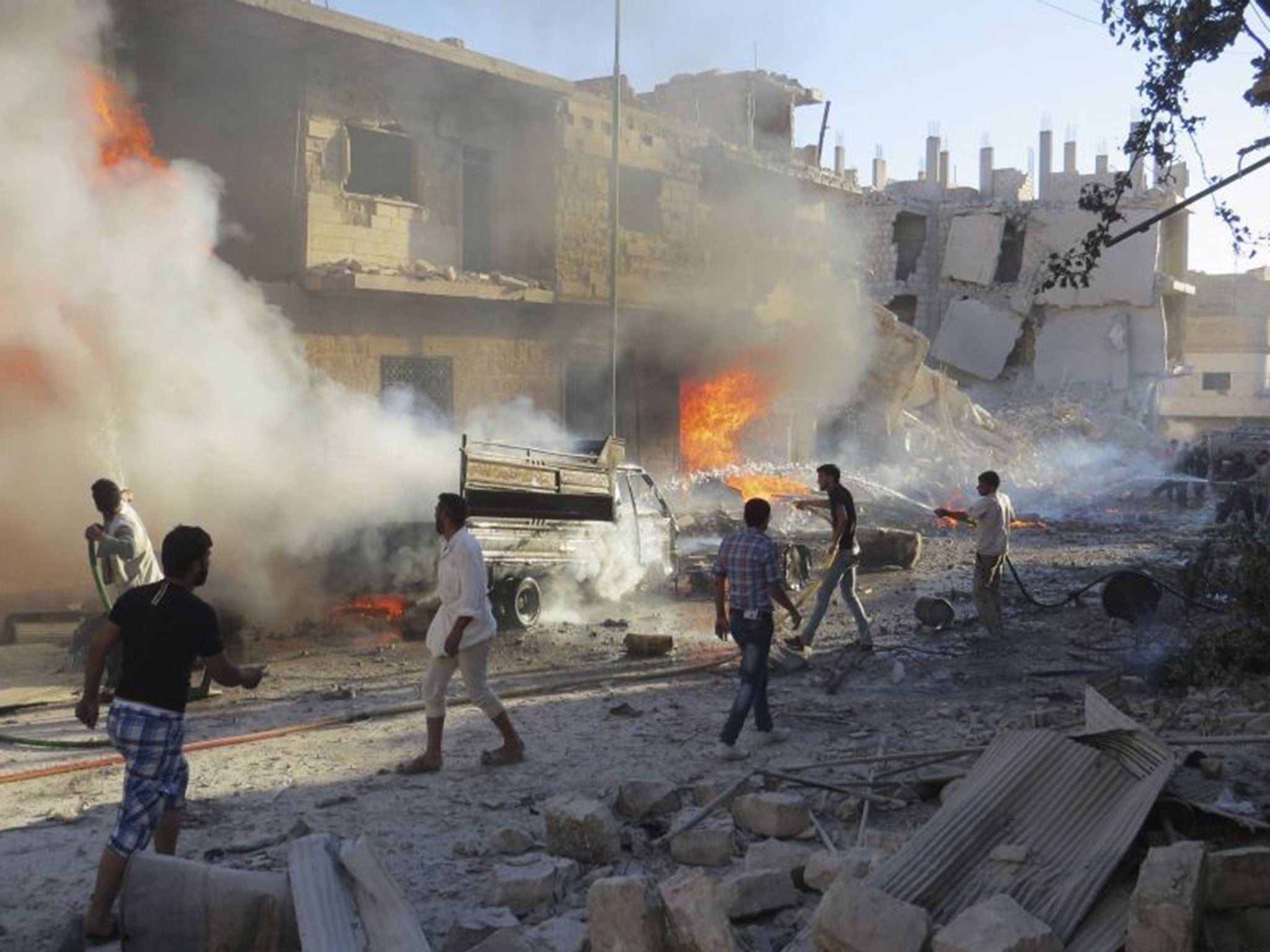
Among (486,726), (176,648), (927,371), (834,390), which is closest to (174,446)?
(486,726)

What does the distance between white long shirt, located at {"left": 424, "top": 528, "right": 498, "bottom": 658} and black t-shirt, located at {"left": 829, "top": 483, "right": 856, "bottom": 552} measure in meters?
4.71

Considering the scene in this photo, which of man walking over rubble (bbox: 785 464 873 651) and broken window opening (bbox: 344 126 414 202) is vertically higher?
broken window opening (bbox: 344 126 414 202)

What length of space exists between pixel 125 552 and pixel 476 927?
4797mm

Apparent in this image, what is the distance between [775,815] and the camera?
19.9 ft

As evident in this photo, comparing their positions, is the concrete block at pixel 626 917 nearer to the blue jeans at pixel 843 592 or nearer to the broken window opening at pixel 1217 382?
the blue jeans at pixel 843 592

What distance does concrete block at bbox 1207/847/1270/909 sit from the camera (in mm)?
4379

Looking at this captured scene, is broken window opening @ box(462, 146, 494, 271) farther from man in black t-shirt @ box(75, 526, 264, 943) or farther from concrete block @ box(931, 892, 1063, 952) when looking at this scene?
concrete block @ box(931, 892, 1063, 952)

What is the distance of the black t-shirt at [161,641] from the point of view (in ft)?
15.7

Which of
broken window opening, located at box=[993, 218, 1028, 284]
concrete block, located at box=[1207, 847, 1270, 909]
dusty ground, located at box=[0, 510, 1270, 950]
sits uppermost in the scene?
broken window opening, located at box=[993, 218, 1028, 284]

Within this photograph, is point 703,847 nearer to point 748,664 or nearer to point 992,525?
point 748,664

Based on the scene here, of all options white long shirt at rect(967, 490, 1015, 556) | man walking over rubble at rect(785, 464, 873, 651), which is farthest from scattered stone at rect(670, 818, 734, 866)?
white long shirt at rect(967, 490, 1015, 556)

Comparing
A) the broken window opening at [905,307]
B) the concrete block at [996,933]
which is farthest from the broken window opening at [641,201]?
the broken window opening at [905,307]

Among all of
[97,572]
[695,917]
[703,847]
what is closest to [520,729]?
[703,847]

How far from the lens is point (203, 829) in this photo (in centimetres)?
616
